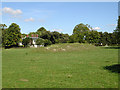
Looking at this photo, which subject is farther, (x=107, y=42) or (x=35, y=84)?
(x=107, y=42)

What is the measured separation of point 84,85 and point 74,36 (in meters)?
52.1

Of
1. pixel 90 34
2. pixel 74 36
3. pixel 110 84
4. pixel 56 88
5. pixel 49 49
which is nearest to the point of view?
pixel 56 88

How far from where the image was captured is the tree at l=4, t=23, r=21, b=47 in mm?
58688

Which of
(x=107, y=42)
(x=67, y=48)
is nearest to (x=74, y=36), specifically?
(x=107, y=42)

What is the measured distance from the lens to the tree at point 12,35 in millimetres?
58688

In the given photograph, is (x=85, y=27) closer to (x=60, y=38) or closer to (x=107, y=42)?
(x=107, y=42)

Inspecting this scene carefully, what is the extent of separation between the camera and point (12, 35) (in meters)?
59.3

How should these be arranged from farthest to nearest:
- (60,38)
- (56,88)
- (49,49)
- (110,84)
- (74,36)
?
(60,38) → (74,36) → (49,49) → (110,84) → (56,88)

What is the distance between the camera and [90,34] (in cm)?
6281

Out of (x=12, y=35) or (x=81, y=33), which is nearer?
(x=12, y=35)

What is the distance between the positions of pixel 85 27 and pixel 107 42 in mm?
13925

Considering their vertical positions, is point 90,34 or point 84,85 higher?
point 90,34

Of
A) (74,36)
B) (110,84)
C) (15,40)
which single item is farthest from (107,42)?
(110,84)

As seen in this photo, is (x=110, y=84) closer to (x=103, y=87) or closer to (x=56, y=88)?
(x=103, y=87)
